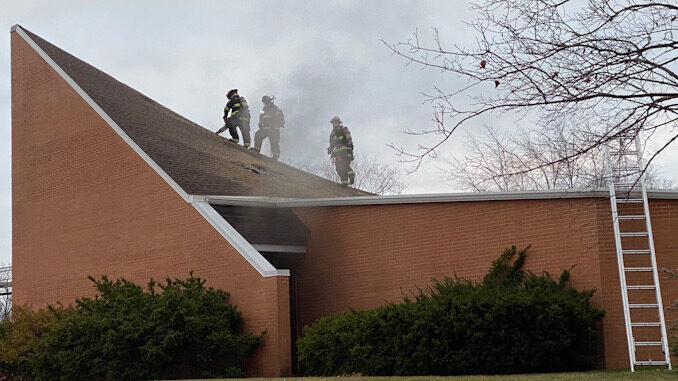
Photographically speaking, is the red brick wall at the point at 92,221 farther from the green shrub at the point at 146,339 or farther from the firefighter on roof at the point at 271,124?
the firefighter on roof at the point at 271,124

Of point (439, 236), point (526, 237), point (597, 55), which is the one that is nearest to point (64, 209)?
point (439, 236)

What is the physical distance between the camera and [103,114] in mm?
19656

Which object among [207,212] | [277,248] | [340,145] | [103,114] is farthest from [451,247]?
[103,114]

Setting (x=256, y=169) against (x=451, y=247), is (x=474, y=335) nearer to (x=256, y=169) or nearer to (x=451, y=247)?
(x=451, y=247)

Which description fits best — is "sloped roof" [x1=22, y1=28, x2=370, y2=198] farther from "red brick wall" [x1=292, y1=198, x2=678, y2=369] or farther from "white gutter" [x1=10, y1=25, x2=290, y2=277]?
"red brick wall" [x1=292, y1=198, x2=678, y2=369]

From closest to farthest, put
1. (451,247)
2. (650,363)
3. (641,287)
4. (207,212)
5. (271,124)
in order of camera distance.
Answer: (650,363) → (641,287) → (451,247) → (207,212) → (271,124)

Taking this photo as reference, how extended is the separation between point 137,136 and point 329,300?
5335 millimetres

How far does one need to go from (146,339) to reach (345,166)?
9977 millimetres

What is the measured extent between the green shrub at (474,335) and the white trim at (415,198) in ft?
5.19

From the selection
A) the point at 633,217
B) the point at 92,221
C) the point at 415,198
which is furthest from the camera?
the point at 92,221

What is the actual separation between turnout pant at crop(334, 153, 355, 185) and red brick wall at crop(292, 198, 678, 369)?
17.0 ft

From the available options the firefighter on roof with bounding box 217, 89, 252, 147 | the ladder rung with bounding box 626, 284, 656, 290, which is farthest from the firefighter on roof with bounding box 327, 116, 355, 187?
the ladder rung with bounding box 626, 284, 656, 290

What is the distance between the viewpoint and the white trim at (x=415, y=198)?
49.1 feet

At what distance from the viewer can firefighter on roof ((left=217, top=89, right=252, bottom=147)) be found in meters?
25.3
